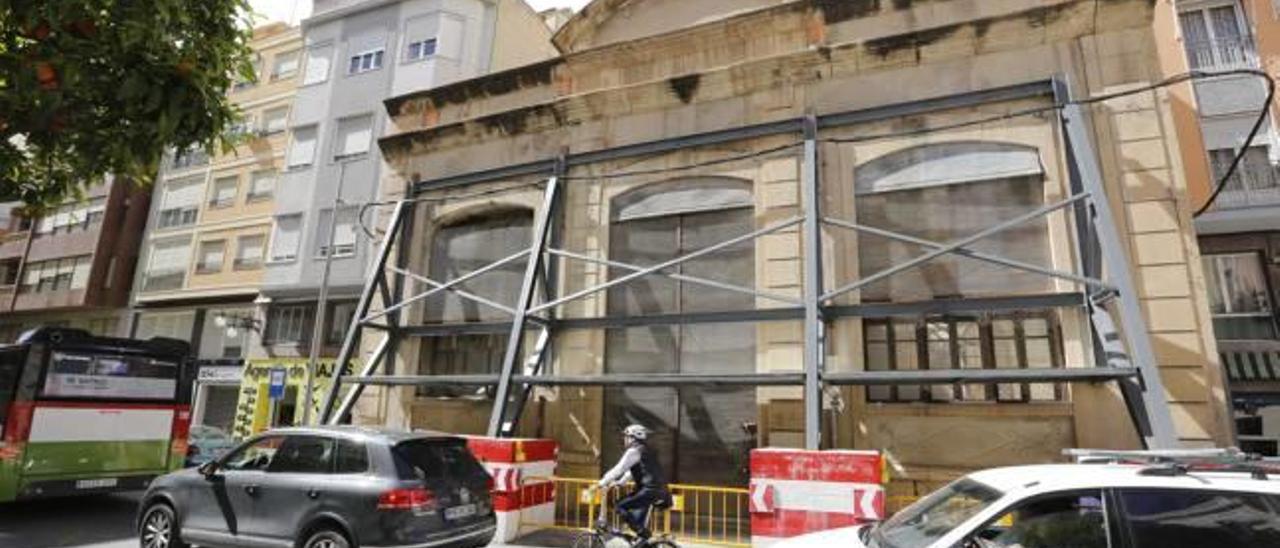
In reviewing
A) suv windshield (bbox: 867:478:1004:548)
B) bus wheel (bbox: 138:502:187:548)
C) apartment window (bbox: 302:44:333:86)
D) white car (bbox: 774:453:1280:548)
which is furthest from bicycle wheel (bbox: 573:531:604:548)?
apartment window (bbox: 302:44:333:86)

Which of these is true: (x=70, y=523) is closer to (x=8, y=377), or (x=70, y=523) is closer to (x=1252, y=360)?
(x=8, y=377)

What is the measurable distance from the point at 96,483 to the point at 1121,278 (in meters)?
14.7

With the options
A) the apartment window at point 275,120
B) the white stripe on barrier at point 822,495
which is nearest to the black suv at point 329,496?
the white stripe on barrier at point 822,495

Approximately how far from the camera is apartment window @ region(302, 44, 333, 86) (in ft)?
92.6

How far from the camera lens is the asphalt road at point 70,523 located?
940cm

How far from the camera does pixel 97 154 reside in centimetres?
665

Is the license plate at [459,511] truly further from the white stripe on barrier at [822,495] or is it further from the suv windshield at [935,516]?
the suv windshield at [935,516]

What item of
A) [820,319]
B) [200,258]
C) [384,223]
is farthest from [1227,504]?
[200,258]

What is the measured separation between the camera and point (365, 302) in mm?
12164

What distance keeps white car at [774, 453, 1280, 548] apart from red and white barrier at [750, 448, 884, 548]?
10.2 feet

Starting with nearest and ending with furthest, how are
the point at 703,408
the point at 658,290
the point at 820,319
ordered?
1. the point at 820,319
2. the point at 703,408
3. the point at 658,290

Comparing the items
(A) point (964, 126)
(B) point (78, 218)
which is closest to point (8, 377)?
(A) point (964, 126)

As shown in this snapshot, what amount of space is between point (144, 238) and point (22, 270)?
8.19 meters

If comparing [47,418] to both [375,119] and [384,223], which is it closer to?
[384,223]
